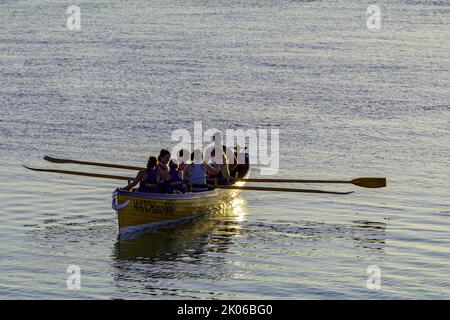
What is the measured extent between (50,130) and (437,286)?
17930 mm

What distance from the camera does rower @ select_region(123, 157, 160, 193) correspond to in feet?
85.5

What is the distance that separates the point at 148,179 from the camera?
26172 millimetres

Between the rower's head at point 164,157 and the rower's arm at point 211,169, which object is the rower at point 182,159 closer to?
the rower's arm at point 211,169

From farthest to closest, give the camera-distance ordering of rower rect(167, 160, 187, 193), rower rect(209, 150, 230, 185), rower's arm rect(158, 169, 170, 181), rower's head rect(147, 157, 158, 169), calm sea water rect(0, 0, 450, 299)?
rower rect(209, 150, 230, 185) < rower rect(167, 160, 187, 193) < rower's arm rect(158, 169, 170, 181) < rower's head rect(147, 157, 158, 169) < calm sea water rect(0, 0, 450, 299)

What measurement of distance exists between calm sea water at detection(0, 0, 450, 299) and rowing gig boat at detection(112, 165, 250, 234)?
→ 13.4 inches

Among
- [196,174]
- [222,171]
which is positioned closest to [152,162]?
[196,174]

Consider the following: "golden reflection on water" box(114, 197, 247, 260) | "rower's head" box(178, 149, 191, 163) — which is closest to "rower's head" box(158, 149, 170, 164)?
"golden reflection on water" box(114, 197, 247, 260)

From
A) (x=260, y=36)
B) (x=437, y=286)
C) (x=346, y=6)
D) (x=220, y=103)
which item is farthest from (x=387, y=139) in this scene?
(x=346, y=6)

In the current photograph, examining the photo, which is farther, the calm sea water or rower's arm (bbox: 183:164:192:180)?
rower's arm (bbox: 183:164:192:180)

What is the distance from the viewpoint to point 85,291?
2181cm

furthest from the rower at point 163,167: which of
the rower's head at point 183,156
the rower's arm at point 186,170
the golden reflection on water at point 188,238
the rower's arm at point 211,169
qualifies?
the rower's arm at point 211,169

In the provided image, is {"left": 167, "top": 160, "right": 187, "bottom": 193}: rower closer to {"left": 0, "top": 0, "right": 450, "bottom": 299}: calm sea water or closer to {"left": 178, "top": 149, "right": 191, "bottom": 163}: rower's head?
{"left": 0, "top": 0, "right": 450, "bottom": 299}: calm sea water
